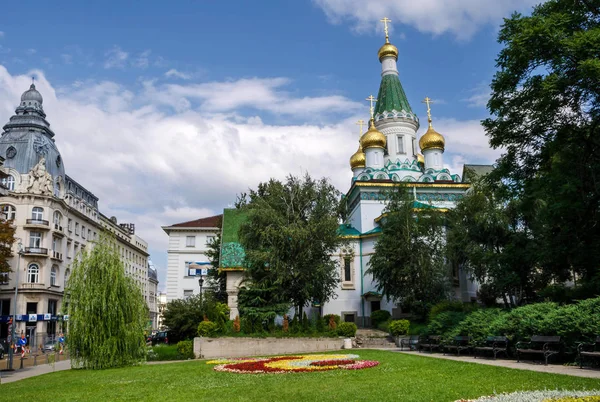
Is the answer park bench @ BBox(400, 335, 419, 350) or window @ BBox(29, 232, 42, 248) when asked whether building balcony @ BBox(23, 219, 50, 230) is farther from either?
park bench @ BBox(400, 335, 419, 350)

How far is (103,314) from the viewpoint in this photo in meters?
21.9

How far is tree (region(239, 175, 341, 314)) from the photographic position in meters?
31.3

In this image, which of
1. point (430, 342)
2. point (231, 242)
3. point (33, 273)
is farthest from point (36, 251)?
point (430, 342)

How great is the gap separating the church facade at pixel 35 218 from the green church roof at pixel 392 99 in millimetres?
30474

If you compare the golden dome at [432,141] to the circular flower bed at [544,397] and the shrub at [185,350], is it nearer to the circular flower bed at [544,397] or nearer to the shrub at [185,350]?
the shrub at [185,350]

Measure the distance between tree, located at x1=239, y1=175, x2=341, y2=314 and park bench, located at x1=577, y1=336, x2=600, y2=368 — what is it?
58.1ft

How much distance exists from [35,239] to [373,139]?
36508mm

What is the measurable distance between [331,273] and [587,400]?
25555 mm

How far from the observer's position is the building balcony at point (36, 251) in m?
51.7

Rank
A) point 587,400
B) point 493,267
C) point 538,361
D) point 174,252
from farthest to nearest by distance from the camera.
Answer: point 174,252, point 493,267, point 538,361, point 587,400

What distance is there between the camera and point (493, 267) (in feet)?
109

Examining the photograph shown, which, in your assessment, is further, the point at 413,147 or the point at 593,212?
the point at 413,147

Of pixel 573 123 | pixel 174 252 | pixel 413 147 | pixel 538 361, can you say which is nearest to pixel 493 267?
pixel 573 123

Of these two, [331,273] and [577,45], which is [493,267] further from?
[577,45]
